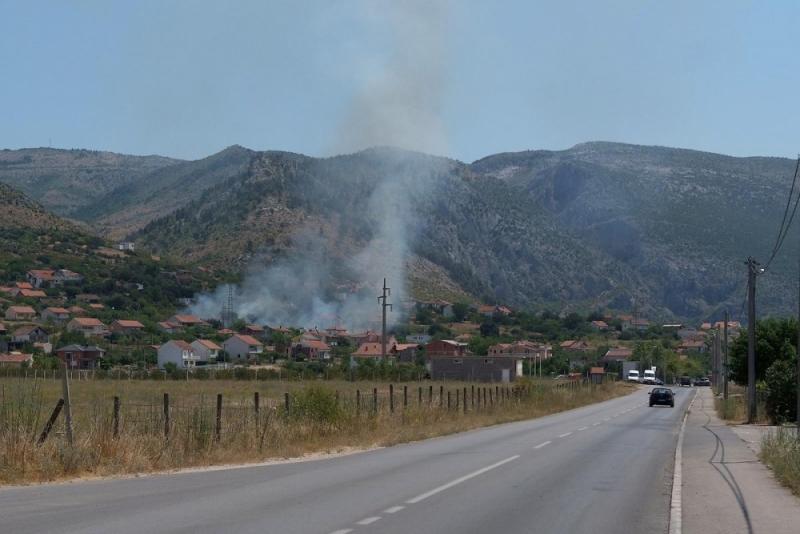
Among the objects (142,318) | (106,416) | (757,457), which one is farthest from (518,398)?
(142,318)

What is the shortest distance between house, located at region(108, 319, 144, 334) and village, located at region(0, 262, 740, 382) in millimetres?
142

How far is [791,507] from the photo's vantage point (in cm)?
1512

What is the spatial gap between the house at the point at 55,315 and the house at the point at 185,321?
1223 cm

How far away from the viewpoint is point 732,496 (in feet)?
54.4

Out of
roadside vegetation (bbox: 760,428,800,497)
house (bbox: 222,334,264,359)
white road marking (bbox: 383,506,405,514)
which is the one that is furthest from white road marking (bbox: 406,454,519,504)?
house (bbox: 222,334,264,359)

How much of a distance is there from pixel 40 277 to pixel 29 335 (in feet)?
80.9

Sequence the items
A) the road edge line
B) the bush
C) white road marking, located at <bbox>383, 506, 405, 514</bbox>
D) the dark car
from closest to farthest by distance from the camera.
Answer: the road edge line → white road marking, located at <bbox>383, 506, 405, 514</bbox> → the bush → the dark car

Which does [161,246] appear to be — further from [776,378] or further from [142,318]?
[776,378]

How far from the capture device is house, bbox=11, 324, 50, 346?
96.4m

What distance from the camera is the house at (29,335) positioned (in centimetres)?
9644

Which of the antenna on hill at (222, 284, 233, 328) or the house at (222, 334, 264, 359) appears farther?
the antenna on hill at (222, 284, 233, 328)

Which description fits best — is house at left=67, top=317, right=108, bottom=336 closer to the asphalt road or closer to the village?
the village

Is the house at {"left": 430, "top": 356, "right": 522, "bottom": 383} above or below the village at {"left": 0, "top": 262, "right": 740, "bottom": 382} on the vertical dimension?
below

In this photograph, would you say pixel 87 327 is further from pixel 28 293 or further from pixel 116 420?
pixel 116 420
